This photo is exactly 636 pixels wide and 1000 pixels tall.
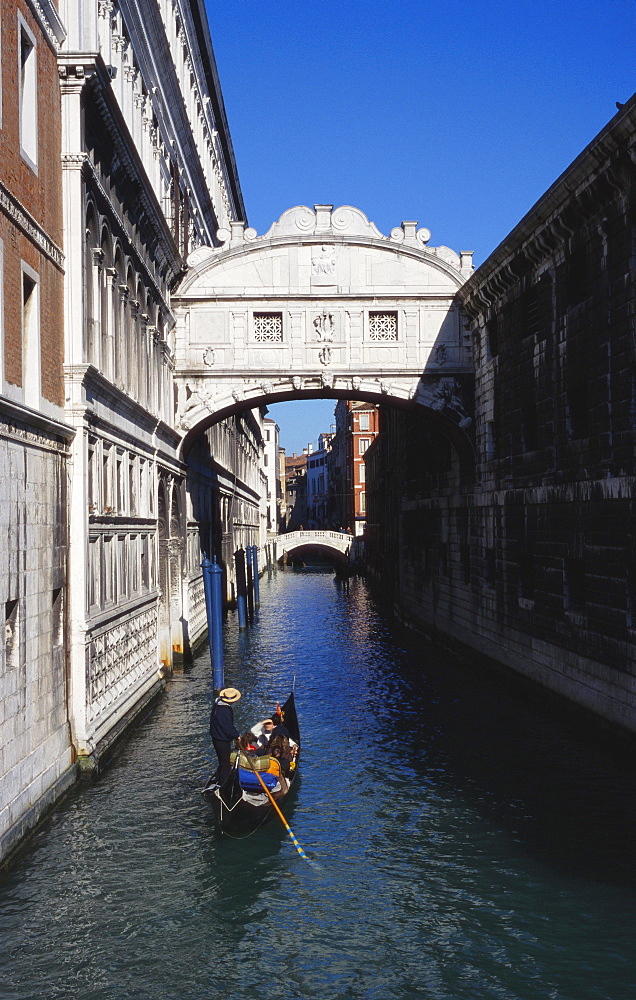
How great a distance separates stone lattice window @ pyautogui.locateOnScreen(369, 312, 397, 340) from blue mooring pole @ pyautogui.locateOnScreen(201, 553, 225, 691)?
630 cm

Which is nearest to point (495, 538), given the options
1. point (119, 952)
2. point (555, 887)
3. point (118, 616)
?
point (118, 616)

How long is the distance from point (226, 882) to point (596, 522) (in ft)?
25.5

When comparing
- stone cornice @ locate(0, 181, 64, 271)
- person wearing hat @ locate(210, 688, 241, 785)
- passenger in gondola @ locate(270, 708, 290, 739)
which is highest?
stone cornice @ locate(0, 181, 64, 271)

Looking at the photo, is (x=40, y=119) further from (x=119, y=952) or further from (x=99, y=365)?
(x=119, y=952)

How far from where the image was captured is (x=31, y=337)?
10.8 m

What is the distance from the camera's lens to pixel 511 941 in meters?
8.17

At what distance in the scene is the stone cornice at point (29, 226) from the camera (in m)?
9.47

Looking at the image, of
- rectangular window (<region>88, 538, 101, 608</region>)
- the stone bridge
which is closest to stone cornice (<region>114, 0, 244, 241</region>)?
the stone bridge

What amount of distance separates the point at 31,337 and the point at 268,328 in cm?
1182

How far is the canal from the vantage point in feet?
25.1

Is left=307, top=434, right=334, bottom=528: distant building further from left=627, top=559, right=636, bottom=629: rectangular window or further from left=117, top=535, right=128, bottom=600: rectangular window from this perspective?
left=627, top=559, right=636, bottom=629: rectangular window

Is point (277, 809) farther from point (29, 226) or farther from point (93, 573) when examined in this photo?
point (29, 226)

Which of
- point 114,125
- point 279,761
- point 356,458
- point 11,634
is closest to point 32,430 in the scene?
point 11,634

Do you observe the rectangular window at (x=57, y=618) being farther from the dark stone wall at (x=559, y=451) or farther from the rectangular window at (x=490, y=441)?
the rectangular window at (x=490, y=441)
